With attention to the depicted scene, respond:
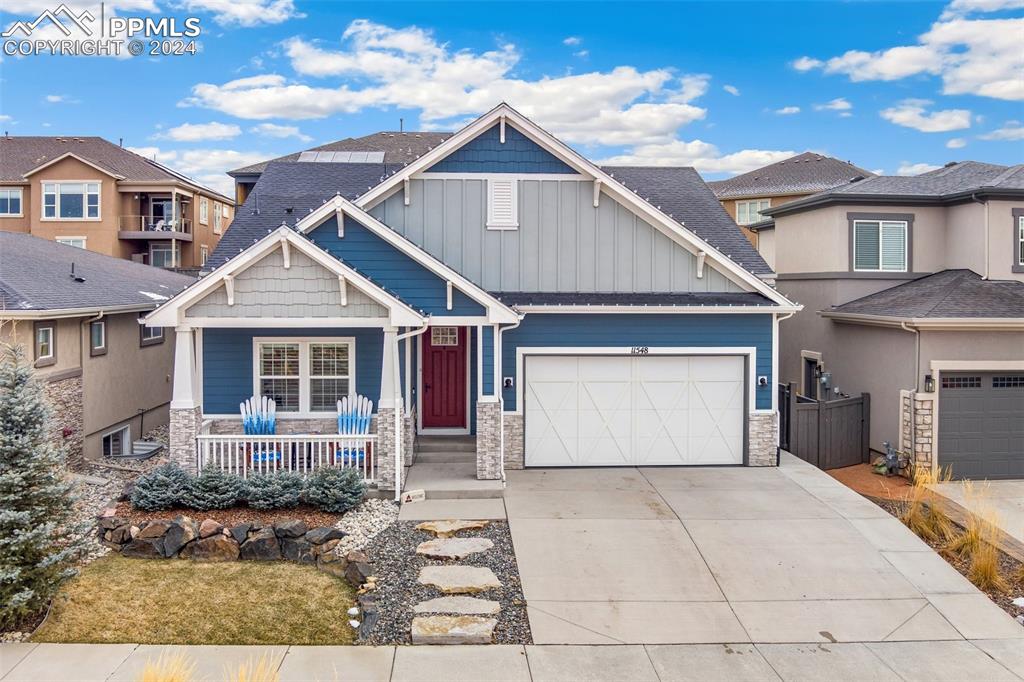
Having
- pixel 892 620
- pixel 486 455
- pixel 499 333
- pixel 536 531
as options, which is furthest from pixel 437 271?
pixel 892 620

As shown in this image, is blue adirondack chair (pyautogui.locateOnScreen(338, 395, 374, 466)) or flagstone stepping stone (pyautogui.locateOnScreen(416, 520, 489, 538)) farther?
blue adirondack chair (pyautogui.locateOnScreen(338, 395, 374, 466))

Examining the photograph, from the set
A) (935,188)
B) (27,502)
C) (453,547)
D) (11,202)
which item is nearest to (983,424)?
(935,188)

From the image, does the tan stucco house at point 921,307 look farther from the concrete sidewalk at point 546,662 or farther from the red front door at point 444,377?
the red front door at point 444,377

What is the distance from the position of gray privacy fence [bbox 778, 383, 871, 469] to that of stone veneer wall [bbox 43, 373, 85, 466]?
45.5 ft

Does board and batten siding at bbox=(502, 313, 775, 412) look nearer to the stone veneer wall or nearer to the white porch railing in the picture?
the white porch railing

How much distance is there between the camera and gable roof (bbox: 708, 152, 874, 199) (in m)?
37.0

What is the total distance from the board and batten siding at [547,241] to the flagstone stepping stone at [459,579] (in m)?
6.35

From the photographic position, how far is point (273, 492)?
1091 cm

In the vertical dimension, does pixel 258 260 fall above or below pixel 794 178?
below

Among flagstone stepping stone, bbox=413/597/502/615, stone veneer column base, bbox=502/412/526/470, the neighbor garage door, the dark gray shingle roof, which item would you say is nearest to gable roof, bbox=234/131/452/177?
stone veneer column base, bbox=502/412/526/470

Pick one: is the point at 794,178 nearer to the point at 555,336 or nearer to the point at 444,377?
the point at 555,336

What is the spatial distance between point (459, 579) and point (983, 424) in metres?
11.7

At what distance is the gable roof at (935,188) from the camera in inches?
638

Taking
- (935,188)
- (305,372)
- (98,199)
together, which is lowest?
(305,372)
